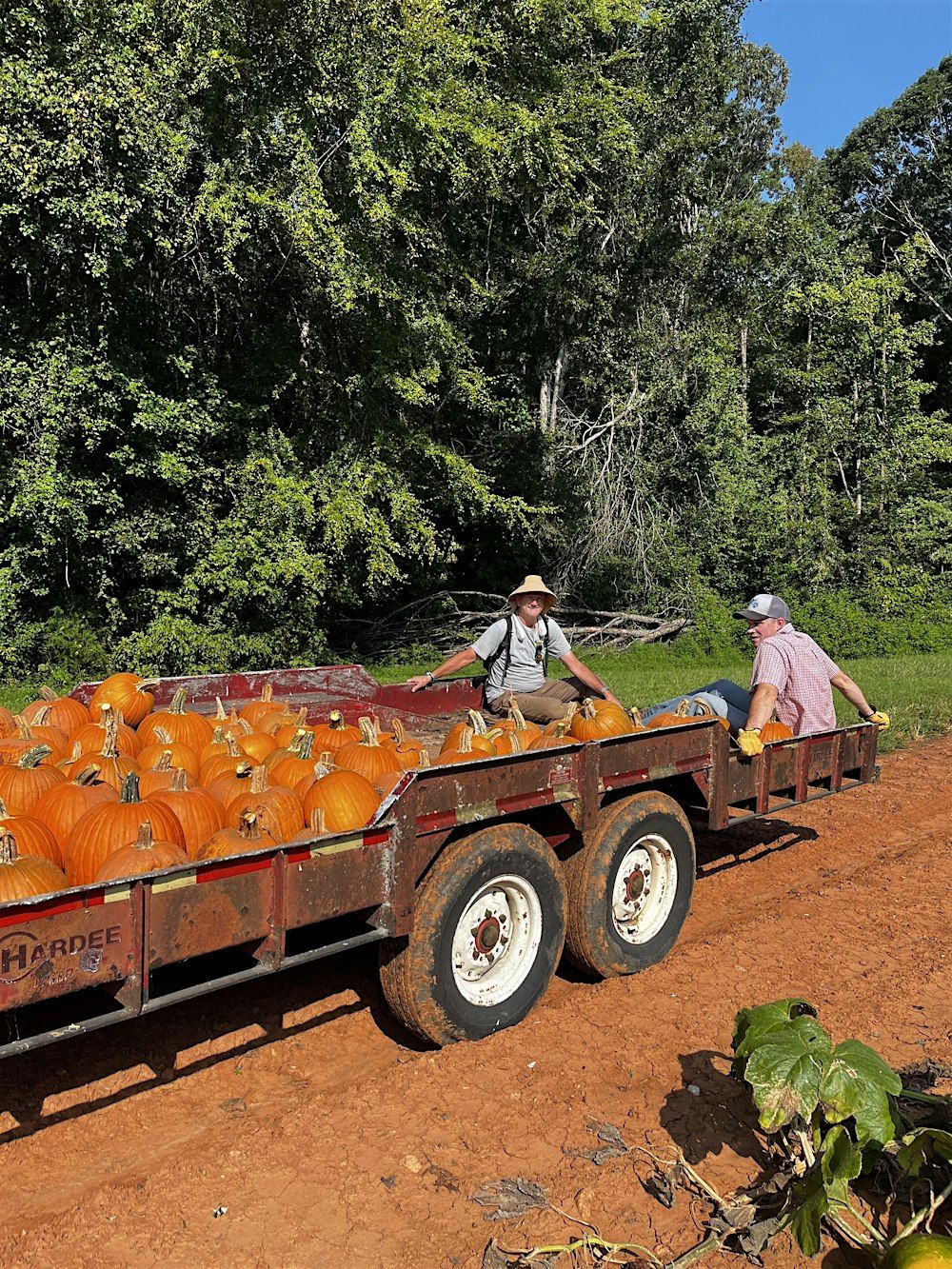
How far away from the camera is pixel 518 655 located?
289 inches

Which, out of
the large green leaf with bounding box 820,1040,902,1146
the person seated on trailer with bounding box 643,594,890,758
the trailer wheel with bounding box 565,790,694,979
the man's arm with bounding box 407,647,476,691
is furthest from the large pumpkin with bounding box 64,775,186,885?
the person seated on trailer with bounding box 643,594,890,758

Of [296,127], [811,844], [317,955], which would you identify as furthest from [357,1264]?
[296,127]

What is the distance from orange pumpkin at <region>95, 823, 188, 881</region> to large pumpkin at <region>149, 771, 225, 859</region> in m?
0.31

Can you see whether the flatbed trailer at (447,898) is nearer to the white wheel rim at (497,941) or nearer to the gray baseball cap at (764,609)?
the white wheel rim at (497,941)

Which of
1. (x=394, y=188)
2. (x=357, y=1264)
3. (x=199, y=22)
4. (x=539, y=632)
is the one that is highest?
(x=199, y=22)

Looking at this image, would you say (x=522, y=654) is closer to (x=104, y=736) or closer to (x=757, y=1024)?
(x=104, y=736)

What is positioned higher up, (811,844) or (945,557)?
(945,557)

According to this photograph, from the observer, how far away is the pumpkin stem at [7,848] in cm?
358

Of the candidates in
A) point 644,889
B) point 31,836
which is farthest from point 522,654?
point 31,836

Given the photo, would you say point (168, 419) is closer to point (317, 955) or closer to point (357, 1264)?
point (317, 955)

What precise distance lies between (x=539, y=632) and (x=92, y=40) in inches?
337

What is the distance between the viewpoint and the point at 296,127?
12.9m

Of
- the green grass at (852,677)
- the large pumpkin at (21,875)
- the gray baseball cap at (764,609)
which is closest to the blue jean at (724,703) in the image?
the gray baseball cap at (764,609)

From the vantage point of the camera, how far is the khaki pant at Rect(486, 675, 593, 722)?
695cm
